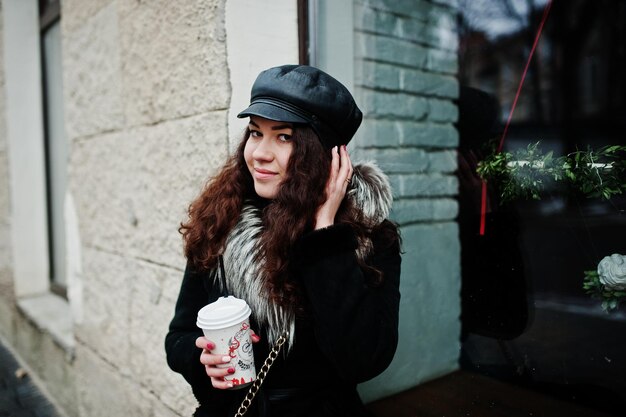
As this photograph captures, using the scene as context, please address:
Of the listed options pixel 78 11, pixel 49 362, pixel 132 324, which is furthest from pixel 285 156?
pixel 49 362

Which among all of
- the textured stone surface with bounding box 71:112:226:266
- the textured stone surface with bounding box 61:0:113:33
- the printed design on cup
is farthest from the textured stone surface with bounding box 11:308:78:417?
the printed design on cup

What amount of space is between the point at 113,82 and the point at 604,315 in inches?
108

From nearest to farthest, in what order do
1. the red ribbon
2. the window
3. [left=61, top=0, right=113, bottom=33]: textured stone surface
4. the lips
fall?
the lips → the red ribbon → [left=61, top=0, right=113, bottom=33]: textured stone surface → the window

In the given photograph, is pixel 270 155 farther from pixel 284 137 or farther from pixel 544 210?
pixel 544 210

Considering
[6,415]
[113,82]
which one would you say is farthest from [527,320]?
[6,415]

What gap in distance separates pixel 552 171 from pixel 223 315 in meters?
1.25

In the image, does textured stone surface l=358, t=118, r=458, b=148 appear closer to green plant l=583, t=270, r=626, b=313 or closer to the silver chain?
green plant l=583, t=270, r=626, b=313

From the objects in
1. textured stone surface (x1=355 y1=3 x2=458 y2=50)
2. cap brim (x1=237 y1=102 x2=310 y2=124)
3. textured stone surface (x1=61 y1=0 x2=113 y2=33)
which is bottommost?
cap brim (x1=237 y1=102 x2=310 y2=124)

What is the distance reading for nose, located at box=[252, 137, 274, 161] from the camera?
1522 mm

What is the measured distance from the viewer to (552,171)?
180 cm

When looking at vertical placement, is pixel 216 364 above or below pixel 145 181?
below

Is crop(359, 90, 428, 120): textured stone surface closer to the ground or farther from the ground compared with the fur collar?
farther from the ground

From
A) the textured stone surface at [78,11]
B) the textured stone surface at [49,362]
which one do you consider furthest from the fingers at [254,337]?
the textured stone surface at [49,362]

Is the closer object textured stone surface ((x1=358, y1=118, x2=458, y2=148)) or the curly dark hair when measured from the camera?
the curly dark hair
